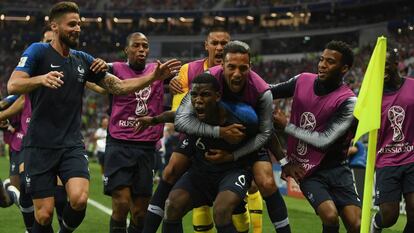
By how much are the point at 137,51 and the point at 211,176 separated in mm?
2249

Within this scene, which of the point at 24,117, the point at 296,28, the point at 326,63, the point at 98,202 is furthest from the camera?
the point at 296,28

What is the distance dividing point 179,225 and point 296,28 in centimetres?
4893

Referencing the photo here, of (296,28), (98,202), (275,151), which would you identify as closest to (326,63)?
(275,151)

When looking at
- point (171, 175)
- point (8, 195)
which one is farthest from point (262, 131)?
point (8, 195)

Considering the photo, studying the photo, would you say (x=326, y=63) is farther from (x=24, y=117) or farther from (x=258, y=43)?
(x=258, y=43)

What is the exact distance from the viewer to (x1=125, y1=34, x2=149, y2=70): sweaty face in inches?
337

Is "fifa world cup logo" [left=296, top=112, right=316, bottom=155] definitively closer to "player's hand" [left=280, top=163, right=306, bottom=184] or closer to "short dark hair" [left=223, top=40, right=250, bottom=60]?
"player's hand" [left=280, top=163, right=306, bottom=184]

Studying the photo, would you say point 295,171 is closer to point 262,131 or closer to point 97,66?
point 262,131

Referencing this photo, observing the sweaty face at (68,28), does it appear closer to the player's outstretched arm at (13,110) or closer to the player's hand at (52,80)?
the player's hand at (52,80)

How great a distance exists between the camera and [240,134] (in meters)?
6.64

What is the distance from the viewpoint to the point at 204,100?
21.8ft

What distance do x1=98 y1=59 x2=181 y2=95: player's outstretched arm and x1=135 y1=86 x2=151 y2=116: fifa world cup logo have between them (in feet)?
2.72

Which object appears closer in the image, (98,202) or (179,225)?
(179,225)

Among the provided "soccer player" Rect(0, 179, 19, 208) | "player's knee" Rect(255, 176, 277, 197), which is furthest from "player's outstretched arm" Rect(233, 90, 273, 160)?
"soccer player" Rect(0, 179, 19, 208)
